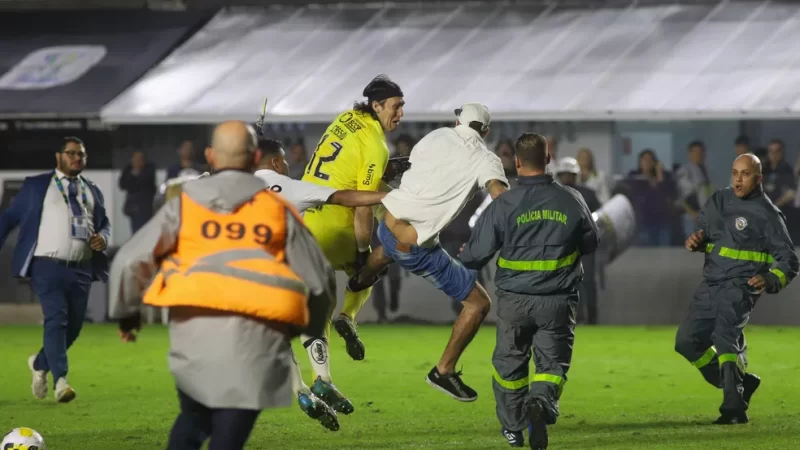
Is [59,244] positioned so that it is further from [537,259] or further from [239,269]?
[239,269]

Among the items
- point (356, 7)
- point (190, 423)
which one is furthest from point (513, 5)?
point (190, 423)

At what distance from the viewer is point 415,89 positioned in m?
20.3

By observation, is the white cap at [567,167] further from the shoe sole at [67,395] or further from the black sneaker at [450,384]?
the black sneaker at [450,384]

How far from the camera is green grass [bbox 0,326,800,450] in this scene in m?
9.66

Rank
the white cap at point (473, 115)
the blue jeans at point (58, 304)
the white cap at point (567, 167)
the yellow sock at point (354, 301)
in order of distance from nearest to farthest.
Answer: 1. the white cap at point (473, 115)
2. the yellow sock at point (354, 301)
3. the blue jeans at point (58, 304)
4. the white cap at point (567, 167)

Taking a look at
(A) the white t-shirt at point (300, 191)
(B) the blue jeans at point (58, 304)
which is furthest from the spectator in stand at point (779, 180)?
(A) the white t-shirt at point (300, 191)

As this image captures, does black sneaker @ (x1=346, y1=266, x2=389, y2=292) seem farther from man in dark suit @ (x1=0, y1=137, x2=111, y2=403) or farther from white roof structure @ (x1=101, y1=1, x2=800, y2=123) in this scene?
white roof structure @ (x1=101, y1=1, x2=800, y2=123)

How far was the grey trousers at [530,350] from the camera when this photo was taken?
8.84 m

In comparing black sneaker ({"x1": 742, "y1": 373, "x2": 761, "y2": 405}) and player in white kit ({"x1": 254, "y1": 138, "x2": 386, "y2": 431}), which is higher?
player in white kit ({"x1": 254, "y1": 138, "x2": 386, "y2": 431})

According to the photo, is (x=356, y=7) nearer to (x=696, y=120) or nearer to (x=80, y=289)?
(x=696, y=120)

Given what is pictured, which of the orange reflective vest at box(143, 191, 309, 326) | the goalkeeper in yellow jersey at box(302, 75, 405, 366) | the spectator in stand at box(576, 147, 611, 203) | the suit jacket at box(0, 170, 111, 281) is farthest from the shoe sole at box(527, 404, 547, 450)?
the spectator in stand at box(576, 147, 611, 203)

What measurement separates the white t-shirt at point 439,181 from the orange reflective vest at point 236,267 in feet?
12.6

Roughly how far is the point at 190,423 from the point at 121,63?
52.9 feet

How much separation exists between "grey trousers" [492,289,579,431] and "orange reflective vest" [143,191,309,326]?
9.96 ft
